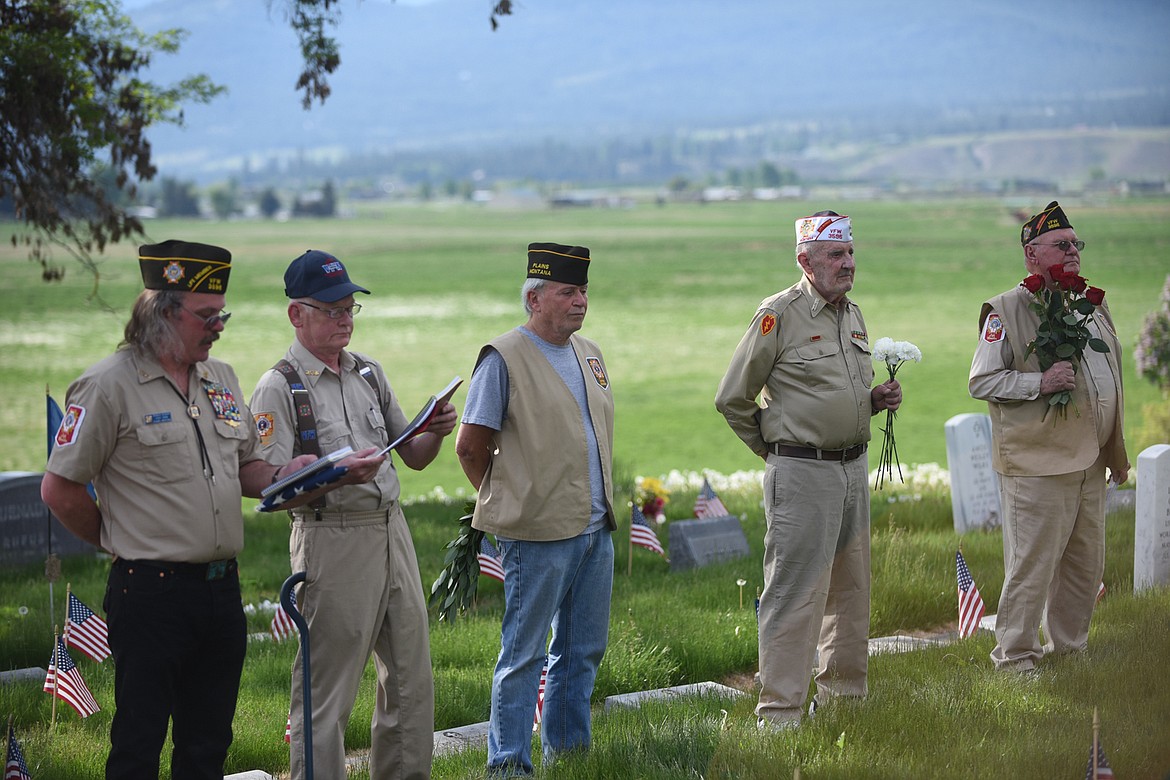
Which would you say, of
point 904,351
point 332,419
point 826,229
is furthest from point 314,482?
point 904,351

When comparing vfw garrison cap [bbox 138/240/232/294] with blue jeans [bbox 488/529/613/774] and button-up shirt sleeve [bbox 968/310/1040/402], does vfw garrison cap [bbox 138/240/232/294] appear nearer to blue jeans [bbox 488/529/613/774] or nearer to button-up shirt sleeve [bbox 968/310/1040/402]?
blue jeans [bbox 488/529/613/774]

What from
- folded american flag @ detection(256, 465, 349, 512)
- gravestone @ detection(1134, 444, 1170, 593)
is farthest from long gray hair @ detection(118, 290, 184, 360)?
gravestone @ detection(1134, 444, 1170, 593)

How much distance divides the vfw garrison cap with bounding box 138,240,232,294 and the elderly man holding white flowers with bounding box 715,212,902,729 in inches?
97.9

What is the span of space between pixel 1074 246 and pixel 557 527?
325 centimetres

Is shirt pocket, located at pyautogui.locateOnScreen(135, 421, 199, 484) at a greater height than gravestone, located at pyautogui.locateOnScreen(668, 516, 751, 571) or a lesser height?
greater

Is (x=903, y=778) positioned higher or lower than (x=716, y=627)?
higher

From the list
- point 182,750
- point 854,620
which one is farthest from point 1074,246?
point 182,750

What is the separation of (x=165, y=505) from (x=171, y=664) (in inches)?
21.9

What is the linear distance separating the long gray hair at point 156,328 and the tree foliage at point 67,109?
8.14 m

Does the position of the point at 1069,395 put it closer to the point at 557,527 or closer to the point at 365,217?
the point at 557,527

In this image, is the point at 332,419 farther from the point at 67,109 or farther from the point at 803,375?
the point at 67,109

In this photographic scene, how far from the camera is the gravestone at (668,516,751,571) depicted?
1002 centimetres

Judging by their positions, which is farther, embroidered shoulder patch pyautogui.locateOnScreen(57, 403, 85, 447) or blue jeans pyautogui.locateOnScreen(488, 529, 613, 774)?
blue jeans pyautogui.locateOnScreen(488, 529, 613, 774)

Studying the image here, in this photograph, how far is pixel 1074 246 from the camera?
21.4 feet
